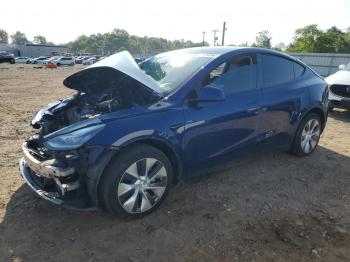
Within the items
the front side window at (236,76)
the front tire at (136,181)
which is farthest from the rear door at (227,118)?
the front tire at (136,181)

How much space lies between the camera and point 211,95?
325 cm

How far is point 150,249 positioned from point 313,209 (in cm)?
195

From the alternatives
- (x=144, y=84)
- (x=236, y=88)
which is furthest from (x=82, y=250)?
(x=236, y=88)

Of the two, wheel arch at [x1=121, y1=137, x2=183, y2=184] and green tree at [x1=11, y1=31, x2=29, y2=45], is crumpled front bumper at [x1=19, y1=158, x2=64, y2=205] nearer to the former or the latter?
wheel arch at [x1=121, y1=137, x2=183, y2=184]

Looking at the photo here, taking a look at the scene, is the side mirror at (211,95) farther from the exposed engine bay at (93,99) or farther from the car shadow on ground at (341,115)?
the car shadow on ground at (341,115)

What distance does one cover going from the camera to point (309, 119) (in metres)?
4.82

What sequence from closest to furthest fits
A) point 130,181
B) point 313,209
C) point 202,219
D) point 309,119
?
point 130,181 < point 202,219 < point 313,209 < point 309,119

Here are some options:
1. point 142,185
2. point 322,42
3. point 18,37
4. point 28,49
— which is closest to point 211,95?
point 142,185

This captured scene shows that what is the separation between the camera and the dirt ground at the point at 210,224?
277 centimetres

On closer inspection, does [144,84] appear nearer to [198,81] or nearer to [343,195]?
[198,81]

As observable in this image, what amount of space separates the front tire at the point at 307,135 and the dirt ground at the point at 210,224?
45 cm

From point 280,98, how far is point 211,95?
1.39 m

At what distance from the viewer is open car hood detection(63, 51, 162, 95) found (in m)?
3.27

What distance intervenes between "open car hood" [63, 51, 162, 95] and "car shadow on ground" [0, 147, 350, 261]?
1.38 meters
